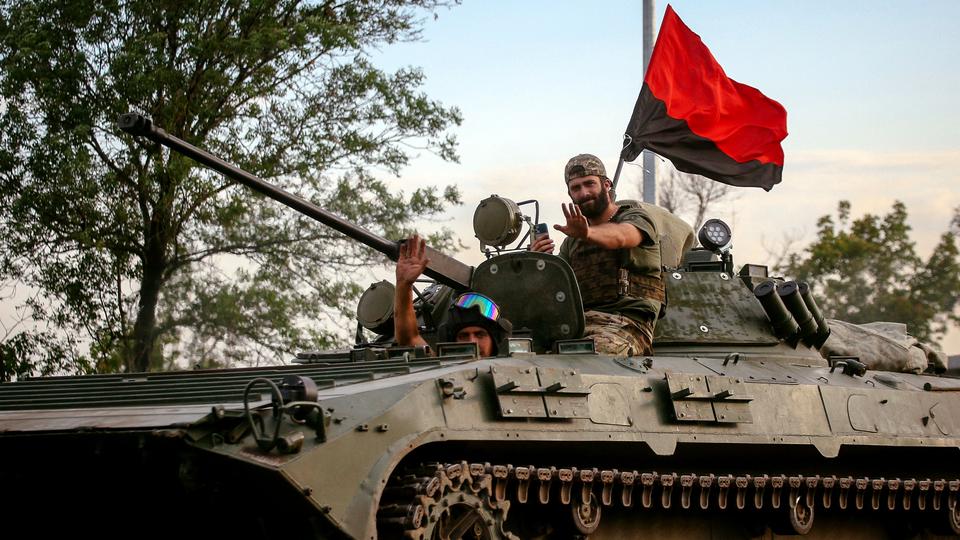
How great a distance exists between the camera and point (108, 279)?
1903 cm

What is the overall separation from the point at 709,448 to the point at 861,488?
1527mm

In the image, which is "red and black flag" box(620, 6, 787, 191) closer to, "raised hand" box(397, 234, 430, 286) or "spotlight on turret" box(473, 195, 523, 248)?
"spotlight on turret" box(473, 195, 523, 248)

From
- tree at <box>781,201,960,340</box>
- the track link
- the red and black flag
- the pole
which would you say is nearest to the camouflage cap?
the track link

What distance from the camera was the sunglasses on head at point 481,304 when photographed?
9.41m

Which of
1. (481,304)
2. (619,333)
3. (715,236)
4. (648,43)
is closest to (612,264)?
(619,333)

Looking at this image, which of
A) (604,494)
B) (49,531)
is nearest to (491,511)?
(604,494)

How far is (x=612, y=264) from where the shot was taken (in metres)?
10.5

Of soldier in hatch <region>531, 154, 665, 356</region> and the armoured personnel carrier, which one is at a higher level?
soldier in hatch <region>531, 154, 665, 356</region>

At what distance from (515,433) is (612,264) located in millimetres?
2767

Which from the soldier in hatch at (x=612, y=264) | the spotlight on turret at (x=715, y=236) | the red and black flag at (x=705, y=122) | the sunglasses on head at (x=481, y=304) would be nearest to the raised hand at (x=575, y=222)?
the soldier in hatch at (x=612, y=264)

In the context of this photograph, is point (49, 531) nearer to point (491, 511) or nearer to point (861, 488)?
point (491, 511)

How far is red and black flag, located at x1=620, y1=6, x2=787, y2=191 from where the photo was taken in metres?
15.3

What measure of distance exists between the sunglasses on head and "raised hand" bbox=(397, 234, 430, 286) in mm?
569

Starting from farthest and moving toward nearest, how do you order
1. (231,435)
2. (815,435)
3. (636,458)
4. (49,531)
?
1. (815,435)
2. (636,458)
3. (49,531)
4. (231,435)
